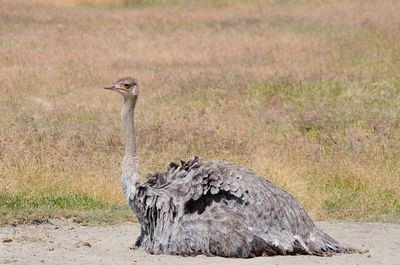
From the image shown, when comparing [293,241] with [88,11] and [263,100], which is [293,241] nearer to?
[263,100]

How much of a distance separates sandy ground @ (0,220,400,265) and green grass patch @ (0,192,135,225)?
0.16 metres

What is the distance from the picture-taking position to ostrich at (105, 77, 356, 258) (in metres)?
9.79

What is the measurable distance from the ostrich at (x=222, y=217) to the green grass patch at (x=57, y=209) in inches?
63.0

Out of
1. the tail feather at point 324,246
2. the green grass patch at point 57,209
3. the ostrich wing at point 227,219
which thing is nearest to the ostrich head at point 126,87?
the ostrich wing at point 227,219

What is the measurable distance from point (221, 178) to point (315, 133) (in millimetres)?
7652

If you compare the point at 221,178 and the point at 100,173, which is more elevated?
the point at 221,178

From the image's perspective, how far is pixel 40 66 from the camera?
975 inches

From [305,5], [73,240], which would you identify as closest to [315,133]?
[73,240]

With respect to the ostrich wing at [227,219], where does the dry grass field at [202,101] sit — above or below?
below

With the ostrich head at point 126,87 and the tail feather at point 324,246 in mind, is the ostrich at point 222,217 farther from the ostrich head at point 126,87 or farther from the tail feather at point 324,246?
the ostrich head at point 126,87

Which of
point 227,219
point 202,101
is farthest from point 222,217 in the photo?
point 202,101

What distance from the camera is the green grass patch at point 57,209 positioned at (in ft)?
37.8

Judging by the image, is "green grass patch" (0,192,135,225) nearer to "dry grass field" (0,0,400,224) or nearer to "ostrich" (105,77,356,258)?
"dry grass field" (0,0,400,224)

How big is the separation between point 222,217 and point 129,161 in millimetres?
1123
